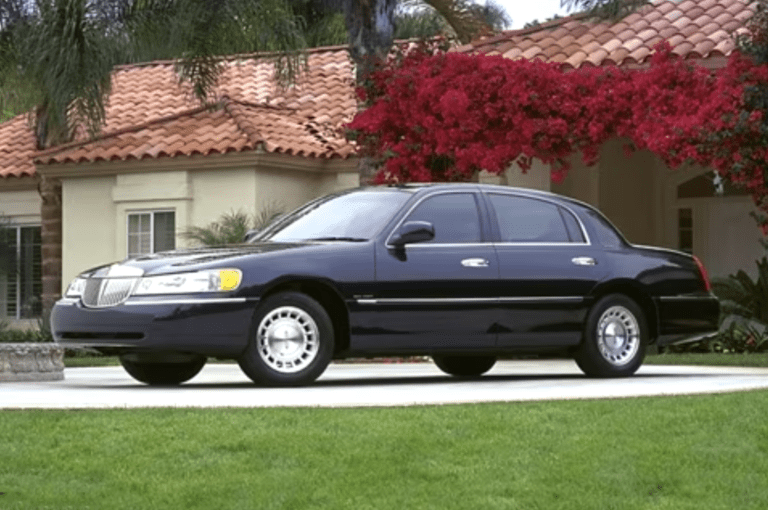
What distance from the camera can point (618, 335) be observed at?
1491 cm

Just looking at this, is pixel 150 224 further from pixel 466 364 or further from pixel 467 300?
pixel 467 300

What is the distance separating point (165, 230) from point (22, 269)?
5145 mm

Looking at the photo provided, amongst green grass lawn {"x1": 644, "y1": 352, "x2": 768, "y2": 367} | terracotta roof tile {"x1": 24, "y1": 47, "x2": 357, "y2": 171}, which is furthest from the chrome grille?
terracotta roof tile {"x1": 24, "y1": 47, "x2": 357, "y2": 171}

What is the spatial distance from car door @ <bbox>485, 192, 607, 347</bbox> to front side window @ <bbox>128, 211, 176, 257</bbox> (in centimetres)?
1424

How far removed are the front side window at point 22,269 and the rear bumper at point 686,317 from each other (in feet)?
62.3

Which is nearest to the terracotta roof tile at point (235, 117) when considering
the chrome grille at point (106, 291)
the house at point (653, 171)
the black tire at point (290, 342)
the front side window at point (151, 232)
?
the front side window at point (151, 232)

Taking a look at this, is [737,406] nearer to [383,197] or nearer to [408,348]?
[408,348]

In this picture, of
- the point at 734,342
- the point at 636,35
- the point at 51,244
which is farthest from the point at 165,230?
the point at 734,342

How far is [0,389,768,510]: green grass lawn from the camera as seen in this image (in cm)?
839

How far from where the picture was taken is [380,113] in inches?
908

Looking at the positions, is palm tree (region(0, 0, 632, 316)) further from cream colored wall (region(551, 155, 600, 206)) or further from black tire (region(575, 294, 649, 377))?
black tire (region(575, 294, 649, 377))

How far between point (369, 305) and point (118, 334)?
195 centimetres

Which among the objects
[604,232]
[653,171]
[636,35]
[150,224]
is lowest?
[604,232]

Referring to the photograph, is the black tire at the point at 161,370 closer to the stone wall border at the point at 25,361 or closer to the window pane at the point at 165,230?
the stone wall border at the point at 25,361
